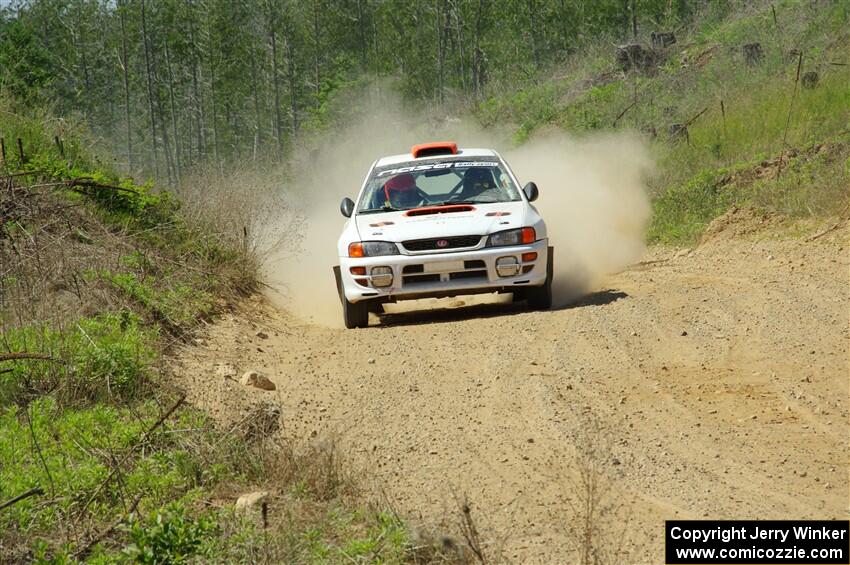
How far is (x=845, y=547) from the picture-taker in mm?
4793

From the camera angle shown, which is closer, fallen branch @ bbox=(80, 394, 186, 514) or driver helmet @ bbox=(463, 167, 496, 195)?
fallen branch @ bbox=(80, 394, 186, 514)

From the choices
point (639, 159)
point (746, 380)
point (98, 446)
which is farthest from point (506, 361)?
point (639, 159)

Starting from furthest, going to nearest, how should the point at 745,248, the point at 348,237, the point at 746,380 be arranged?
the point at 745,248 < the point at 348,237 < the point at 746,380

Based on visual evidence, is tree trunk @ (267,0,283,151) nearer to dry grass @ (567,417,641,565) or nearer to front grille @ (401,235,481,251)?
front grille @ (401,235,481,251)

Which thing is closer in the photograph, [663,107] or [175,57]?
[663,107]

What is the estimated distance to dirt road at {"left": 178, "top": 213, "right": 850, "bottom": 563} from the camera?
18.5ft

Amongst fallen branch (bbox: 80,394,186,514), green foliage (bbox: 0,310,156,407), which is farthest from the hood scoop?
fallen branch (bbox: 80,394,186,514)

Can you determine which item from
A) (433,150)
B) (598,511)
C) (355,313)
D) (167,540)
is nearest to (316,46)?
(433,150)

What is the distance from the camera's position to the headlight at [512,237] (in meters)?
10.9

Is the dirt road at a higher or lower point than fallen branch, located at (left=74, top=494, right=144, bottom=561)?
lower

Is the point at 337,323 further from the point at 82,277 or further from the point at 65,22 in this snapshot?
the point at 65,22

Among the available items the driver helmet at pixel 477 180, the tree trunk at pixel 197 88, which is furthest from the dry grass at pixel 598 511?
the tree trunk at pixel 197 88

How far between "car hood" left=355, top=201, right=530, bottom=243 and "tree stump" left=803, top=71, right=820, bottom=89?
973cm

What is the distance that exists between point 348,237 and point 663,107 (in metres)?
14.9
